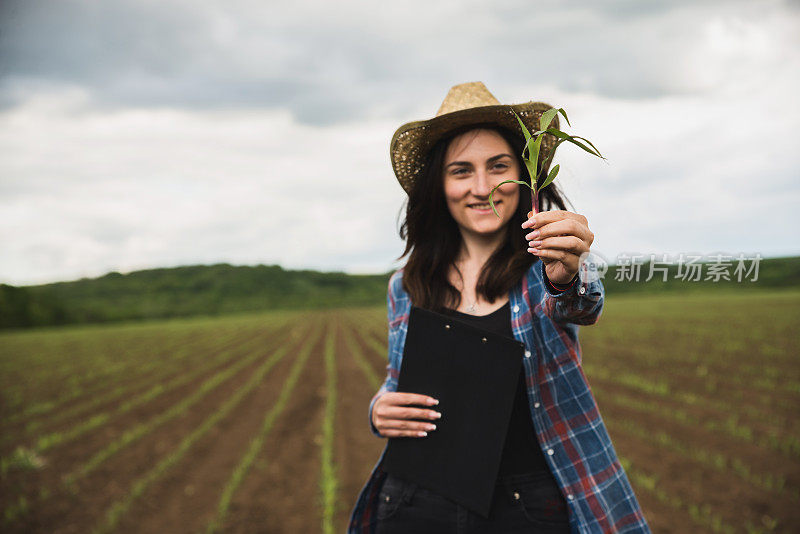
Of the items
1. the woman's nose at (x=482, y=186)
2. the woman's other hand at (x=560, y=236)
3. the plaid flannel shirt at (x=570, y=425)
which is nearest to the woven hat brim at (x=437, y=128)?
the woman's nose at (x=482, y=186)

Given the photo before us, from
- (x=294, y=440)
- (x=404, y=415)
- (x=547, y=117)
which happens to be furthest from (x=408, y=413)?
(x=294, y=440)

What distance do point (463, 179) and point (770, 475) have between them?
16.6ft

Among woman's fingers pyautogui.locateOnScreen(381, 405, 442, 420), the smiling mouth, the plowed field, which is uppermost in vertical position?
the smiling mouth

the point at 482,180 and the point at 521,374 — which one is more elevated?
the point at 482,180

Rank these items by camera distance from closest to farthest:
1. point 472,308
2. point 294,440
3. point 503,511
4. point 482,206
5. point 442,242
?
1. point 503,511
2. point 482,206
3. point 472,308
4. point 442,242
5. point 294,440

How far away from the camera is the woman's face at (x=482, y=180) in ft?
4.75

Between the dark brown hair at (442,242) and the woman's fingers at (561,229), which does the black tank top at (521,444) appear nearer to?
the dark brown hair at (442,242)

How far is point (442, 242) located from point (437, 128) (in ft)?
1.30

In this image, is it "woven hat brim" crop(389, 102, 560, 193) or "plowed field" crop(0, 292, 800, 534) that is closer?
"woven hat brim" crop(389, 102, 560, 193)

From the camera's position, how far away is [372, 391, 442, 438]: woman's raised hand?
4.55 feet

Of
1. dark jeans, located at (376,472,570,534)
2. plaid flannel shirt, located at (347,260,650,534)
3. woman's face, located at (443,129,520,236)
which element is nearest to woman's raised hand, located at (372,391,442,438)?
dark jeans, located at (376,472,570,534)

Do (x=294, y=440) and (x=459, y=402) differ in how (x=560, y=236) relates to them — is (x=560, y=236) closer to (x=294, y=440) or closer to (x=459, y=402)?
(x=459, y=402)

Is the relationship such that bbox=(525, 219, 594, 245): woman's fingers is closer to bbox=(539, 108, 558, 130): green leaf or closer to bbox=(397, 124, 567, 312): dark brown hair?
bbox=(539, 108, 558, 130): green leaf

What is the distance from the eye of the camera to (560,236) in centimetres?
101
